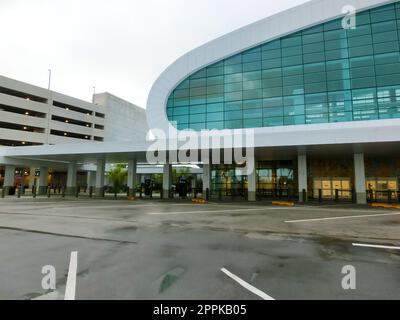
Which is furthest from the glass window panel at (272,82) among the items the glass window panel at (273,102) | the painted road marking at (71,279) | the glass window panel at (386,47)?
the painted road marking at (71,279)

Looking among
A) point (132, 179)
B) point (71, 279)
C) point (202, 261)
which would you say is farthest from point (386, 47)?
point (71, 279)

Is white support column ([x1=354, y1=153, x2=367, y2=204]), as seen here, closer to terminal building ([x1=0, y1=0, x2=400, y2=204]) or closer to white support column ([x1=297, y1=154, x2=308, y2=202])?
terminal building ([x1=0, y1=0, x2=400, y2=204])

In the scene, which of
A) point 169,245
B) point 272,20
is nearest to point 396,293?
point 169,245

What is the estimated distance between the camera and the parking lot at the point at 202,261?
4.14 meters

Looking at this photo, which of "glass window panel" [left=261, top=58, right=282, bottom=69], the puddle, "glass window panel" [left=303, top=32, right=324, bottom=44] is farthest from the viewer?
"glass window panel" [left=261, top=58, right=282, bottom=69]

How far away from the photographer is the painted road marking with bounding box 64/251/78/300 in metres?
3.96

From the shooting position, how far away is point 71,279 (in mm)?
4609

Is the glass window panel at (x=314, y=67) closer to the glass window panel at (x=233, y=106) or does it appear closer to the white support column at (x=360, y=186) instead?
the glass window panel at (x=233, y=106)

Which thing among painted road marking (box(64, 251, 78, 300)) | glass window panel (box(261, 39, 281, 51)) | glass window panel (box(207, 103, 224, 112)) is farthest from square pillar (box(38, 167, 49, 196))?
painted road marking (box(64, 251, 78, 300))

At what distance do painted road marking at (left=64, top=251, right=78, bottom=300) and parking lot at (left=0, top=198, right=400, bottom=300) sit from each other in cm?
8

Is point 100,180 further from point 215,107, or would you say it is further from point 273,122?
point 273,122

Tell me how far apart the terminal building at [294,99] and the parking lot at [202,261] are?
12.9 metres

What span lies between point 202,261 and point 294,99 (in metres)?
24.4

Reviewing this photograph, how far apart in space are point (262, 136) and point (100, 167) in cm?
2210
